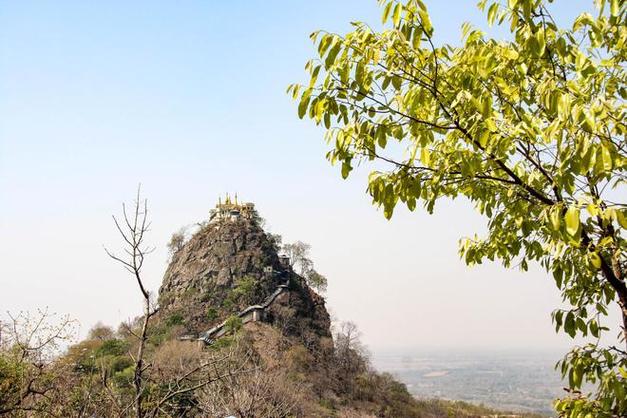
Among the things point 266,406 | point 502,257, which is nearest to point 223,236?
point 266,406

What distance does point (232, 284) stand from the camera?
1628 inches

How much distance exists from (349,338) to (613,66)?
130 ft

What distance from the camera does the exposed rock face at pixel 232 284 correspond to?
3791 centimetres

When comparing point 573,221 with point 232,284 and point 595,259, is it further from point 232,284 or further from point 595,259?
point 232,284

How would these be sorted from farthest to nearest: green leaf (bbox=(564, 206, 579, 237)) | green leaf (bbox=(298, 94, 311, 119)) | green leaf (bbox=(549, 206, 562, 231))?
green leaf (bbox=(298, 94, 311, 119))
green leaf (bbox=(549, 206, 562, 231))
green leaf (bbox=(564, 206, 579, 237))

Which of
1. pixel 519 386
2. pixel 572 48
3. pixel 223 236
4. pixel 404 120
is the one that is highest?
pixel 223 236

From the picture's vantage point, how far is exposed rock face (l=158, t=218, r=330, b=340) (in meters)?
37.9

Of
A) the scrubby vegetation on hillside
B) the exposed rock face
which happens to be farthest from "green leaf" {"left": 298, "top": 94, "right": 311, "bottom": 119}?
the exposed rock face

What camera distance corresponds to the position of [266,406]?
1512 cm

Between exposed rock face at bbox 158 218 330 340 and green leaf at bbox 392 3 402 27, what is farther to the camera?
exposed rock face at bbox 158 218 330 340

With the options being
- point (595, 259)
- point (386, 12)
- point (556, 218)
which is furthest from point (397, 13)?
point (595, 259)

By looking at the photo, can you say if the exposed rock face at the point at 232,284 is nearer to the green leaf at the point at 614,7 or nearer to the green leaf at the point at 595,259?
the green leaf at the point at 595,259

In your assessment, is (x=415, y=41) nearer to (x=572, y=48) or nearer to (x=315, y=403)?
(x=572, y=48)

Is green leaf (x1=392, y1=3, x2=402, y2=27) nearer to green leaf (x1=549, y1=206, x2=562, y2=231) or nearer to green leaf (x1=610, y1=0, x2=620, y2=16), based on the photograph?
green leaf (x1=610, y1=0, x2=620, y2=16)
